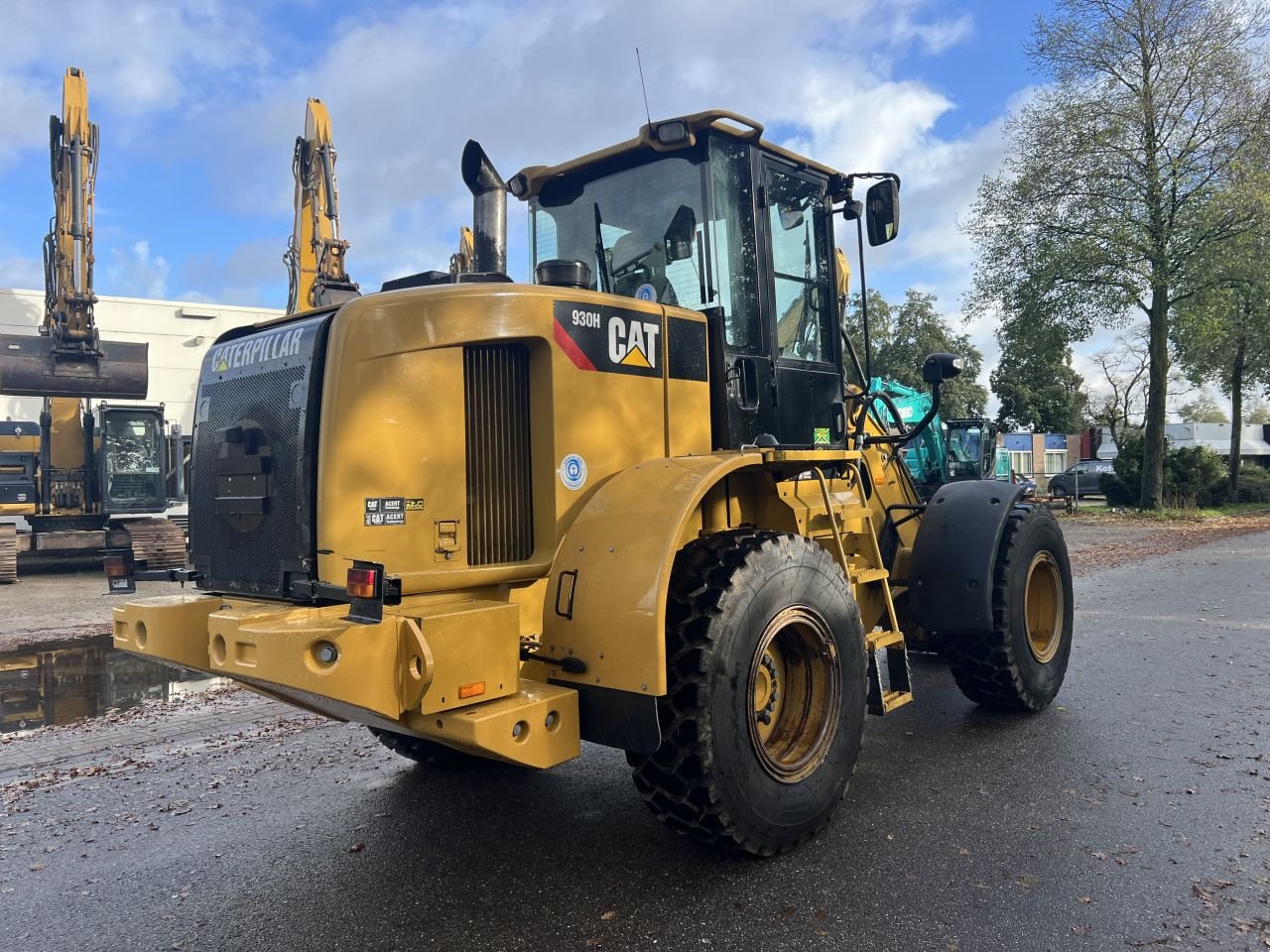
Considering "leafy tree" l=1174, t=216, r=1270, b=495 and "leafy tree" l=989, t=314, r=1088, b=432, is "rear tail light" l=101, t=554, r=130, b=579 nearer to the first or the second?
"leafy tree" l=1174, t=216, r=1270, b=495

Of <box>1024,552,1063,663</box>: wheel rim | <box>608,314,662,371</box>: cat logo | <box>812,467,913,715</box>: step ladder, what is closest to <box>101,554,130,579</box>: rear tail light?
<box>608,314,662,371</box>: cat logo

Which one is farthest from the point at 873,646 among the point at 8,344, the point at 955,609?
the point at 8,344

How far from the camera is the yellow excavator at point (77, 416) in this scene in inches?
603

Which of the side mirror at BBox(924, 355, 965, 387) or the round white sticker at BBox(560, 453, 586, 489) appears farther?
the side mirror at BBox(924, 355, 965, 387)

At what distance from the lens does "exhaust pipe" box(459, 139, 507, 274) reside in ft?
15.1

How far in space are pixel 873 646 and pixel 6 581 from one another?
1492cm

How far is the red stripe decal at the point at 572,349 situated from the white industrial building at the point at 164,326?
2835 centimetres

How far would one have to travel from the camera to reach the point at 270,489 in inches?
141

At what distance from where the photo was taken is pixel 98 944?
10.1 feet

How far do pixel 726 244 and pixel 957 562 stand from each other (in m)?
2.29

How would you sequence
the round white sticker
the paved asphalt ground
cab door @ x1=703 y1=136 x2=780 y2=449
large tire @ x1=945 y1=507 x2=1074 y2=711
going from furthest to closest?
large tire @ x1=945 y1=507 x2=1074 y2=711 → cab door @ x1=703 y1=136 x2=780 y2=449 → the round white sticker → the paved asphalt ground

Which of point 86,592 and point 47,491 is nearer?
point 86,592

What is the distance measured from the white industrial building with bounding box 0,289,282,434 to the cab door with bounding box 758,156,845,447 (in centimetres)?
2758

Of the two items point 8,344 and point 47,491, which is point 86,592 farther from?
point 8,344
